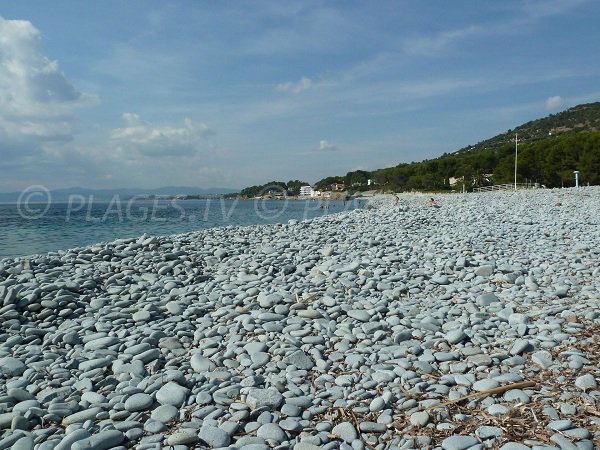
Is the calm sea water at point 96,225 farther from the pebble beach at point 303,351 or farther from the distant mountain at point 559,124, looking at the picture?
the distant mountain at point 559,124

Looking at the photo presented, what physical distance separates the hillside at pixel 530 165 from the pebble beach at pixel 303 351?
139 feet

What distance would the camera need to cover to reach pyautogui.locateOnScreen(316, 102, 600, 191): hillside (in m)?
43.2

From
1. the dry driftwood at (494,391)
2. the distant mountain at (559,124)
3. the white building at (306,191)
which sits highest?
the distant mountain at (559,124)

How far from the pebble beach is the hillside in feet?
139

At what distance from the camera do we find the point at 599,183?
41.9m

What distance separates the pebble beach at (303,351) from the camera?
2785 millimetres

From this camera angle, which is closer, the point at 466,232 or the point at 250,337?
the point at 250,337

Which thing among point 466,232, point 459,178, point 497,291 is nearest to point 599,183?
point 459,178

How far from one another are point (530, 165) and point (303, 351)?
5181 centimetres

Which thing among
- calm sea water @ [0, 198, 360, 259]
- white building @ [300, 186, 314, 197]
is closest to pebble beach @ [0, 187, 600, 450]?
calm sea water @ [0, 198, 360, 259]

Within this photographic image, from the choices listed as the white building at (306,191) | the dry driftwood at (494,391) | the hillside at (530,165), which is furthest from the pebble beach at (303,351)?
the white building at (306,191)

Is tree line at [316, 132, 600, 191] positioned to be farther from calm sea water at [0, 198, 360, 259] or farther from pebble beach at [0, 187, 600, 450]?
pebble beach at [0, 187, 600, 450]

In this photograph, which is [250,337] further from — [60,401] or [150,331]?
[60,401]

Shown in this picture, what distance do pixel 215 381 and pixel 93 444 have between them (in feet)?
3.24
